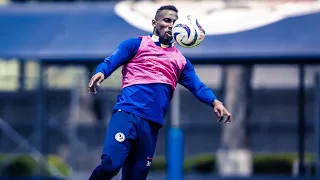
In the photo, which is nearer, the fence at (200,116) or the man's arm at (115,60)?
the man's arm at (115,60)

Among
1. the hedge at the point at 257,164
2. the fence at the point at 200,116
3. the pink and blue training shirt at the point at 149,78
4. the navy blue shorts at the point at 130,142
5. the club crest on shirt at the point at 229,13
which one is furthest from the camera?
the fence at the point at 200,116

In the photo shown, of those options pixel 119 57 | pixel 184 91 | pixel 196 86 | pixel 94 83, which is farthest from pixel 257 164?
pixel 94 83

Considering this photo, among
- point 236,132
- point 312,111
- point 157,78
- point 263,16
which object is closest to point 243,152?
point 236,132

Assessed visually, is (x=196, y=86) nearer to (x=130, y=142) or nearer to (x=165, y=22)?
(x=165, y=22)

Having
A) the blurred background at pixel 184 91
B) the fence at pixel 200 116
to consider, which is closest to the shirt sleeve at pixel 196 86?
the blurred background at pixel 184 91

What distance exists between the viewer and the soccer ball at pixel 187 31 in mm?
8211

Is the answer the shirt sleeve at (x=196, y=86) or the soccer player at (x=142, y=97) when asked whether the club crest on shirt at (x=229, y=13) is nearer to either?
the shirt sleeve at (x=196, y=86)

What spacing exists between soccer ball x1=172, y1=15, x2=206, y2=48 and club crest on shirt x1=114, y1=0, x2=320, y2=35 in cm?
506

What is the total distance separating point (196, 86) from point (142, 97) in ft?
1.65

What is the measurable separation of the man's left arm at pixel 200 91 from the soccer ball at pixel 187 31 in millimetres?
298

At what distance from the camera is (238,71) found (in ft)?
61.7

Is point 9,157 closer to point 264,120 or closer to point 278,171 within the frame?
point 278,171

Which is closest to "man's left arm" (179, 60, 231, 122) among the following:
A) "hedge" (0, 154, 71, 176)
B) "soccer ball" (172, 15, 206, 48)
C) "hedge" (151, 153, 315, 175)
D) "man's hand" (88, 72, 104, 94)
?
"soccer ball" (172, 15, 206, 48)

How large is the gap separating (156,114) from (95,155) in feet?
23.5
